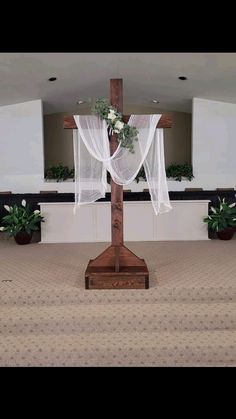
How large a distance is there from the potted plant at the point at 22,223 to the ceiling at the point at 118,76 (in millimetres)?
2336

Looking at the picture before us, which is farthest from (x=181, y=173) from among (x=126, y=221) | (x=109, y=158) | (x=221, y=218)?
(x=109, y=158)

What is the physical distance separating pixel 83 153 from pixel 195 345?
7.04 feet

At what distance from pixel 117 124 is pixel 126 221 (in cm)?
267

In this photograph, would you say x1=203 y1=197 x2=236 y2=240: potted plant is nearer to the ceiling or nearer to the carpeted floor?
the carpeted floor

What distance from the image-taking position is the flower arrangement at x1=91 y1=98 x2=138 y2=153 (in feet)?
12.9

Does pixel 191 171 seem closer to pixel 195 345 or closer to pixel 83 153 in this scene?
pixel 83 153

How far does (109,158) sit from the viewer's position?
3975 millimetres

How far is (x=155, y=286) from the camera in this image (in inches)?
161

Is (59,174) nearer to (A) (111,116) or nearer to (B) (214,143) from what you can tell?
(B) (214,143)

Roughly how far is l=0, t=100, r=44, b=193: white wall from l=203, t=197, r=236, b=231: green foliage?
5.06 metres

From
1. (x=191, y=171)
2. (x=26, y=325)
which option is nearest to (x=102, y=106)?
(x=26, y=325)

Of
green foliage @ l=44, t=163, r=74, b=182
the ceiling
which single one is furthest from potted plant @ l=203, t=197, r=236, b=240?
green foliage @ l=44, t=163, r=74, b=182

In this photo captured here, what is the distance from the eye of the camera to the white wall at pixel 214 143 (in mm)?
9742

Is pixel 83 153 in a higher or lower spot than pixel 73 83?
lower
